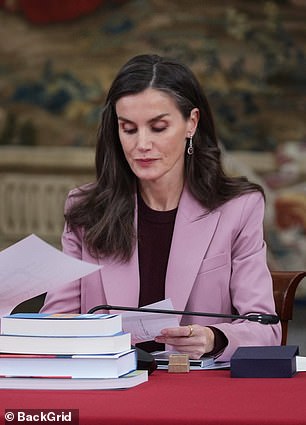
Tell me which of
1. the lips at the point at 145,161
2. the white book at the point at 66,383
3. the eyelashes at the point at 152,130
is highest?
the eyelashes at the point at 152,130

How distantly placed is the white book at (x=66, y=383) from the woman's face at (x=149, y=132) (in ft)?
3.13

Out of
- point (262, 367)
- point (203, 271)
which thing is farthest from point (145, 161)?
point (262, 367)

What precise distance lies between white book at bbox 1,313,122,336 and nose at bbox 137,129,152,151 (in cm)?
81

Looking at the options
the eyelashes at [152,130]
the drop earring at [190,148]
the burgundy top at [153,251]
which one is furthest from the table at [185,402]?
the drop earring at [190,148]

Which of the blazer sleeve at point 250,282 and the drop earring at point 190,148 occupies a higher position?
the drop earring at point 190,148

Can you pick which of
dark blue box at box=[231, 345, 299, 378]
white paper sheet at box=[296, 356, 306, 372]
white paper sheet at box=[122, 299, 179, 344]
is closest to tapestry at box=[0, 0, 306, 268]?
white paper sheet at box=[296, 356, 306, 372]

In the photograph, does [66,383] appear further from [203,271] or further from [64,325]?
[203,271]

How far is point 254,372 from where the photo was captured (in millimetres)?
2406

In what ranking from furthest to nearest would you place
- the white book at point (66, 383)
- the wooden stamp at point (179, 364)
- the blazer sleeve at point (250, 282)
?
the blazer sleeve at point (250, 282) < the wooden stamp at point (179, 364) < the white book at point (66, 383)

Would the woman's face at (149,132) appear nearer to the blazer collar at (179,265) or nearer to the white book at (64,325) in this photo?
the blazer collar at (179,265)

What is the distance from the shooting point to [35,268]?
2.44 m

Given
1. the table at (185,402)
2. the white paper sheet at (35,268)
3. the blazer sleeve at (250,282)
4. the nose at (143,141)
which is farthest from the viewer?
the nose at (143,141)

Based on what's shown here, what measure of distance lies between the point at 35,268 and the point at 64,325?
7.7 inches

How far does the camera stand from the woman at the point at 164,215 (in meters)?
3.09
